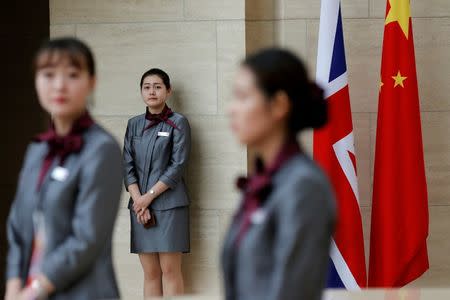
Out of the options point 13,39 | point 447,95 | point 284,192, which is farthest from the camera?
point 13,39

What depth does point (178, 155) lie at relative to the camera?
29.9 feet

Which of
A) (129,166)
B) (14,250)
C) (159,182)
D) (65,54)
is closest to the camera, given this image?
(65,54)

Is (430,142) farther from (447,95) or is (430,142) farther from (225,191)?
(225,191)

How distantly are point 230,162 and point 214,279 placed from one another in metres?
1.09

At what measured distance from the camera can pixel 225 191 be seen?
9.57m

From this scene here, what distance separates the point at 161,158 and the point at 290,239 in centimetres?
637

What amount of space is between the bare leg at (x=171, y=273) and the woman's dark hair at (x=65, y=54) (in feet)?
18.9

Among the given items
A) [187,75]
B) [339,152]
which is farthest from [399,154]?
[187,75]

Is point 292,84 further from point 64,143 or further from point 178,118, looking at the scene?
point 178,118

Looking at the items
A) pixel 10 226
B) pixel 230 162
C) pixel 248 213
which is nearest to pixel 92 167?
pixel 10 226

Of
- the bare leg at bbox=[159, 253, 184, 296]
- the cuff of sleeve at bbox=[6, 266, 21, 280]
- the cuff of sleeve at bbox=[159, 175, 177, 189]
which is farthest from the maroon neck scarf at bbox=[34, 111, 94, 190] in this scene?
the bare leg at bbox=[159, 253, 184, 296]

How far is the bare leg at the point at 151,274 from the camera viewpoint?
922 cm

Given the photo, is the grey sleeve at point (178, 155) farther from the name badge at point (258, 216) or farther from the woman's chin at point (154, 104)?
the name badge at point (258, 216)

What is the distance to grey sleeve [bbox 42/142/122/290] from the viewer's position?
340cm
